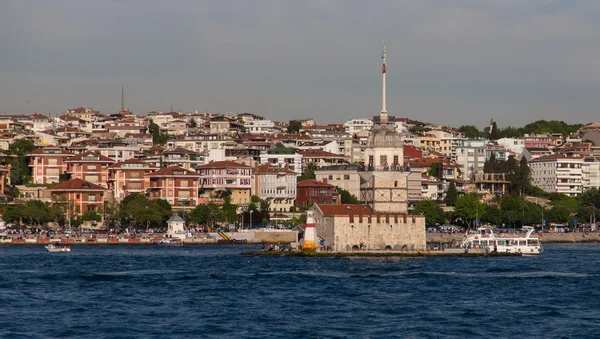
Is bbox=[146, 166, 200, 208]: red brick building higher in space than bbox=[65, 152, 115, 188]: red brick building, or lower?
lower

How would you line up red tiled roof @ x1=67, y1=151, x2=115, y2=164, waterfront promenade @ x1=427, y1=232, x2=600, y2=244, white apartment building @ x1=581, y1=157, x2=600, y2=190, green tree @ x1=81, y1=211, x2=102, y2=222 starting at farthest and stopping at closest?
white apartment building @ x1=581, y1=157, x2=600, y2=190 → red tiled roof @ x1=67, y1=151, x2=115, y2=164 → green tree @ x1=81, y1=211, x2=102, y2=222 → waterfront promenade @ x1=427, y1=232, x2=600, y2=244

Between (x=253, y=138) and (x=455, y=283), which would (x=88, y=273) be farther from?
(x=253, y=138)

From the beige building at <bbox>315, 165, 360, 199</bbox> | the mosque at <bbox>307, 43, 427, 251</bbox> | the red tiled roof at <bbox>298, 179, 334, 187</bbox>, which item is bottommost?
the mosque at <bbox>307, 43, 427, 251</bbox>

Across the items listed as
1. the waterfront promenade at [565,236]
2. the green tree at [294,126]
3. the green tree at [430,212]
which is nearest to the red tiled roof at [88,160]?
the green tree at [430,212]

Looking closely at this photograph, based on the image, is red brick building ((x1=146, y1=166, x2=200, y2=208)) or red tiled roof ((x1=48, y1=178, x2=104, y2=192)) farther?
red brick building ((x1=146, y1=166, x2=200, y2=208))

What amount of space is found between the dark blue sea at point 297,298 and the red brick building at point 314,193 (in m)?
41.3

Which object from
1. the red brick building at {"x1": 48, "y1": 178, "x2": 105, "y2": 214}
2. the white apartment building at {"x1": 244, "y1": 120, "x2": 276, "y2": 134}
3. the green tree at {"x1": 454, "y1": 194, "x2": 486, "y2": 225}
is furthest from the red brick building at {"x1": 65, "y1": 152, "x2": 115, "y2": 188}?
the white apartment building at {"x1": 244, "y1": 120, "x2": 276, "y2": 134}

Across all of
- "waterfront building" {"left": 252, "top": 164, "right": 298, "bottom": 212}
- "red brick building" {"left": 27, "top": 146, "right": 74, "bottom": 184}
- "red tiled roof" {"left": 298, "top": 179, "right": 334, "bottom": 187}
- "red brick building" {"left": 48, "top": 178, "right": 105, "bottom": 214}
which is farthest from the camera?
"red brick building" {"left": 27, "top": 146, "right": 74, "bottom": 184}

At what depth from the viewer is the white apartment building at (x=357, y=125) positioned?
484ft

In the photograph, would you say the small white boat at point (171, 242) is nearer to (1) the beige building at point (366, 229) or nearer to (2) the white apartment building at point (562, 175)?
(1) the beige building at point (366, 229)

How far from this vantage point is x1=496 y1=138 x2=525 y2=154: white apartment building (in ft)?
474

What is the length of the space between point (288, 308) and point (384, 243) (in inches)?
934

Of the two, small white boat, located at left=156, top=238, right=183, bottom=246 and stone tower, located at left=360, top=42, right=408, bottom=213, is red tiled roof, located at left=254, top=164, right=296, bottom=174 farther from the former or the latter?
stone tower, located at left=360, top=42, right=408, bottom=213

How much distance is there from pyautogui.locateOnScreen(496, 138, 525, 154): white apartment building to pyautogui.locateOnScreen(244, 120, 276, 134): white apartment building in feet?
86.4
